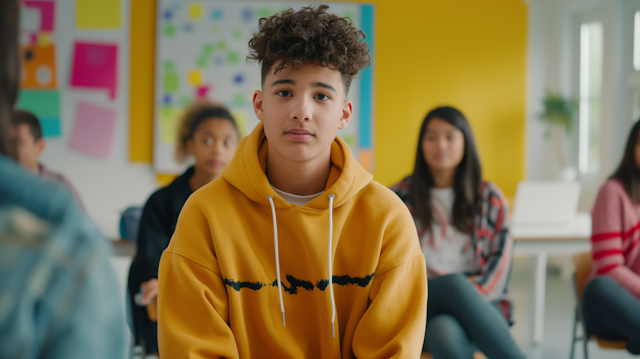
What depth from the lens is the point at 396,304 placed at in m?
1.09

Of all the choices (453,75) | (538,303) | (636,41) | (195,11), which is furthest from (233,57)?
(636,41)

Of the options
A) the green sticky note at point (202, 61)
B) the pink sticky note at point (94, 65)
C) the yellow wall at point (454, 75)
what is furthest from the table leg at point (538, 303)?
the pink sticky note at point (94, 65)

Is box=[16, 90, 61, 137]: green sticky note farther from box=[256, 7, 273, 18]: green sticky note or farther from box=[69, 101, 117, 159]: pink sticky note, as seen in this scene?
box=[256, 7, 273, 18]: green sticky note

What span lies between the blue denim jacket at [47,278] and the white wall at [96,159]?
13.0ft

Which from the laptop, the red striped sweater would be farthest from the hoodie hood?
the laptop

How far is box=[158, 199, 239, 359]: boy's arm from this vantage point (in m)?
0.99

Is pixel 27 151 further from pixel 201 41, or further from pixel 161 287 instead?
pixel 201 41

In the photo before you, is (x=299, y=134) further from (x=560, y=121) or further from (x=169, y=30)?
(x=560, y=121)

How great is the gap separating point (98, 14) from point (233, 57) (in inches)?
46.4

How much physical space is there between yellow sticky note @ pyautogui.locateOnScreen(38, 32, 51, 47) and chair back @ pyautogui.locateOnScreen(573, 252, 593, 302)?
4.18 metres

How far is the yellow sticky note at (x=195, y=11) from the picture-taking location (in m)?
4.18

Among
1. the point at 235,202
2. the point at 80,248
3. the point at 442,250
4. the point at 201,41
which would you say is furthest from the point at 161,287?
the point at 201,41

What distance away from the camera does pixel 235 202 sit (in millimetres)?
1124

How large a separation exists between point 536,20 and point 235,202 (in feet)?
16.1
